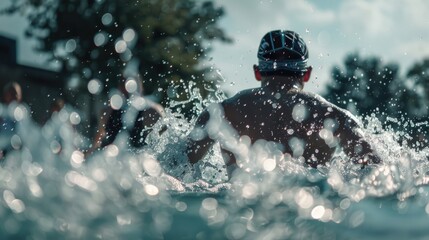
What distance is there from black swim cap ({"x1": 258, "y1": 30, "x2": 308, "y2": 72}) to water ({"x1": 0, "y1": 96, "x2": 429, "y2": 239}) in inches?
64.8

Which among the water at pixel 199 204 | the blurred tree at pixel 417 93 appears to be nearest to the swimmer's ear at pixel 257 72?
the water at pixel 199 204

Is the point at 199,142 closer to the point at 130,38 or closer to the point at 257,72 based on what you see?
the point at 257,72

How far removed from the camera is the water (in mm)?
1770

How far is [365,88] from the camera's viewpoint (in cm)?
5984

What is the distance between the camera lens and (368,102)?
188 ft

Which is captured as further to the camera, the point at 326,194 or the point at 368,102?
the point at 368,102

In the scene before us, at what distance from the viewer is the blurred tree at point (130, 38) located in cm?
2592

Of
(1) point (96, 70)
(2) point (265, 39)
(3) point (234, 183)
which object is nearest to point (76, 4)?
(1) point (96, 70)

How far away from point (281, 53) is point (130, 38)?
2326 cm

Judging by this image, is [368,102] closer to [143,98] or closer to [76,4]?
[76,4]

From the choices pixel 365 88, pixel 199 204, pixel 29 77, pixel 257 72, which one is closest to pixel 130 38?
pixel 29 77

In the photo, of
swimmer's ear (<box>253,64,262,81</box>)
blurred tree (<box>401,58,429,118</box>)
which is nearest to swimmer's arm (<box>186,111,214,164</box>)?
swimmer's ear (<box>253,64,262,81</box>)

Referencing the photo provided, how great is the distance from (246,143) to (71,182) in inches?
100

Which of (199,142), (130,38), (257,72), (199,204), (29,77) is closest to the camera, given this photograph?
(199,204)
